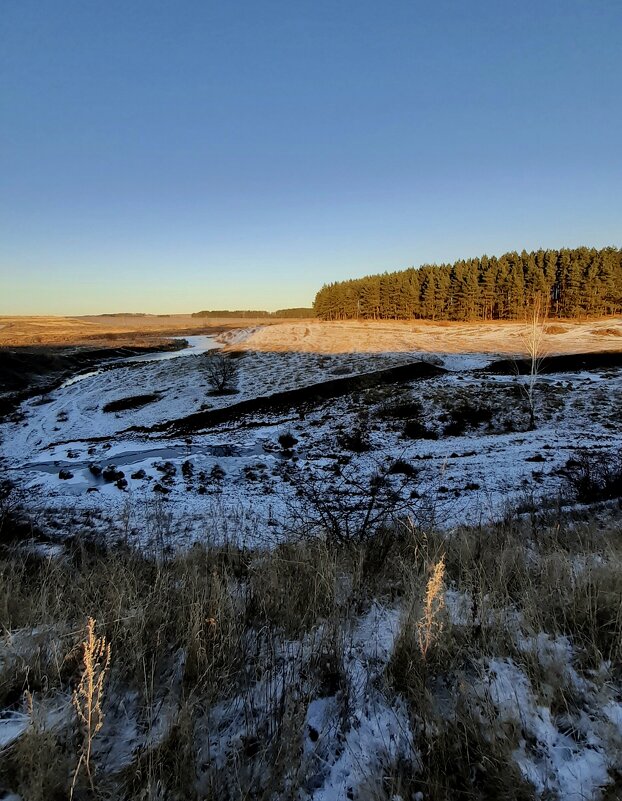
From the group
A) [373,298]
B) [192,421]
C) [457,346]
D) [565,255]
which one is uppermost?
[565,255]

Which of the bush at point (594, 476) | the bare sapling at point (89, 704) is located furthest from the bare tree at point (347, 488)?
the bare sapling at point (89, 704)

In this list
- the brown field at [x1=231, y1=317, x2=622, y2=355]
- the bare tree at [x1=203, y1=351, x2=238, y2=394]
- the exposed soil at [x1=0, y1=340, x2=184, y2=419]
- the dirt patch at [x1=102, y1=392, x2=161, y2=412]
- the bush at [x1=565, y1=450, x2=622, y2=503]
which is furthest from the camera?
the brown field at [x1=231, y1=317, x2=622, y2=355]

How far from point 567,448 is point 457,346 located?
28.2 m

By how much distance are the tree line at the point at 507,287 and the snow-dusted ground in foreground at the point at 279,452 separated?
4167cm

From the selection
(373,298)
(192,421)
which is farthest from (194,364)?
(373,298)

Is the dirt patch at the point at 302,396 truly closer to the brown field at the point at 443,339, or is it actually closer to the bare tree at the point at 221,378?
the bare tree at the point at 221,378

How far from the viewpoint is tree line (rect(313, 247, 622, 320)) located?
6228 centimetres

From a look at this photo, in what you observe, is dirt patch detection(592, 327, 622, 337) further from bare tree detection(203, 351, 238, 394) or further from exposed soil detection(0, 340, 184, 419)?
exposed soil detection(0, 340, 184, 419)

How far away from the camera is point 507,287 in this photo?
68.8 meters

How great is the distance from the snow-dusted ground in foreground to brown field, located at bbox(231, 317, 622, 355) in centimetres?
962

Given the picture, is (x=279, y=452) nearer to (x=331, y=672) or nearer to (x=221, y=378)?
(x=331, y=672)

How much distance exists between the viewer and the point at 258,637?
8.55 feet

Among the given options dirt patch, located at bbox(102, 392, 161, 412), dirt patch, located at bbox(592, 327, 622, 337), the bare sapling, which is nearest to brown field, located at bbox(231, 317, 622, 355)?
dirt patch, located at bbox(592, 327, 622, 337)

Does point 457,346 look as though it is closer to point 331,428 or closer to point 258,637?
point 331,428
